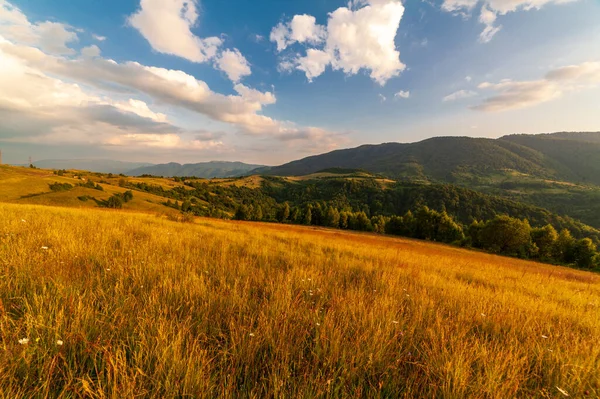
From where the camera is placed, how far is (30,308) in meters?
2.18

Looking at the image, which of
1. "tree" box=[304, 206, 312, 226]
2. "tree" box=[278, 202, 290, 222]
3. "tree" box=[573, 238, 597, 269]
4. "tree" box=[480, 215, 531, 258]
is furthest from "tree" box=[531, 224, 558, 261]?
"tree" box=[278, 202, 290, 222]

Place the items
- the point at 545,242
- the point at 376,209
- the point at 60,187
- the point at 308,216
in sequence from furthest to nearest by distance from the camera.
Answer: the point at 376,209, the point at 308,216, the point at 60,187, the point at 545,242

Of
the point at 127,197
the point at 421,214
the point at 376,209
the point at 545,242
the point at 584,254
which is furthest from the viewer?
the point at 376,209

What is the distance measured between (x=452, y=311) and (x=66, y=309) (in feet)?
16.5

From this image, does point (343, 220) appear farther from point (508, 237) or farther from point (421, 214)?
point (508, 237)

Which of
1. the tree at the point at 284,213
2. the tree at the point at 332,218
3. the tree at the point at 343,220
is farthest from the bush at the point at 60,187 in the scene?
the tree at the point at 343,220

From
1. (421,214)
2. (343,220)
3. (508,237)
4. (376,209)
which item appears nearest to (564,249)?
(508,237)

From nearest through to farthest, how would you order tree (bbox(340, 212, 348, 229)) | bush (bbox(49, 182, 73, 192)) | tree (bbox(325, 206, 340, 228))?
bush (bbox(49, 182, 73, 192)), tree (bbox(325, 206, 340, 228)), tree (bbox(340, 212, 348, 229))

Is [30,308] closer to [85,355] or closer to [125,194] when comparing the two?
[85,355]

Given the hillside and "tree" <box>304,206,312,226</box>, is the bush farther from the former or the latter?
"tree" <box>304,206,312,226</box>

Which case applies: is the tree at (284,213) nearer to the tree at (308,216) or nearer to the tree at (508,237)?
the tree at (308,216)

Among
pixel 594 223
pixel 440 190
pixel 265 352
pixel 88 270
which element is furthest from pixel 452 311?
pixel 594 223

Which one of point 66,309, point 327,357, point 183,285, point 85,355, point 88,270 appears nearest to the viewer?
point 85,355

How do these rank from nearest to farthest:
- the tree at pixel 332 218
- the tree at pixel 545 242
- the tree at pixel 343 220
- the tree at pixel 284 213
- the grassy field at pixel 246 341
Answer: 1. the grassy field at pixel 246 341
2. the tree at pixel 545 242
3. the tree at pixel 332 218
4. the tree at pixel 343 220
5. the tree at pixel 284 213
